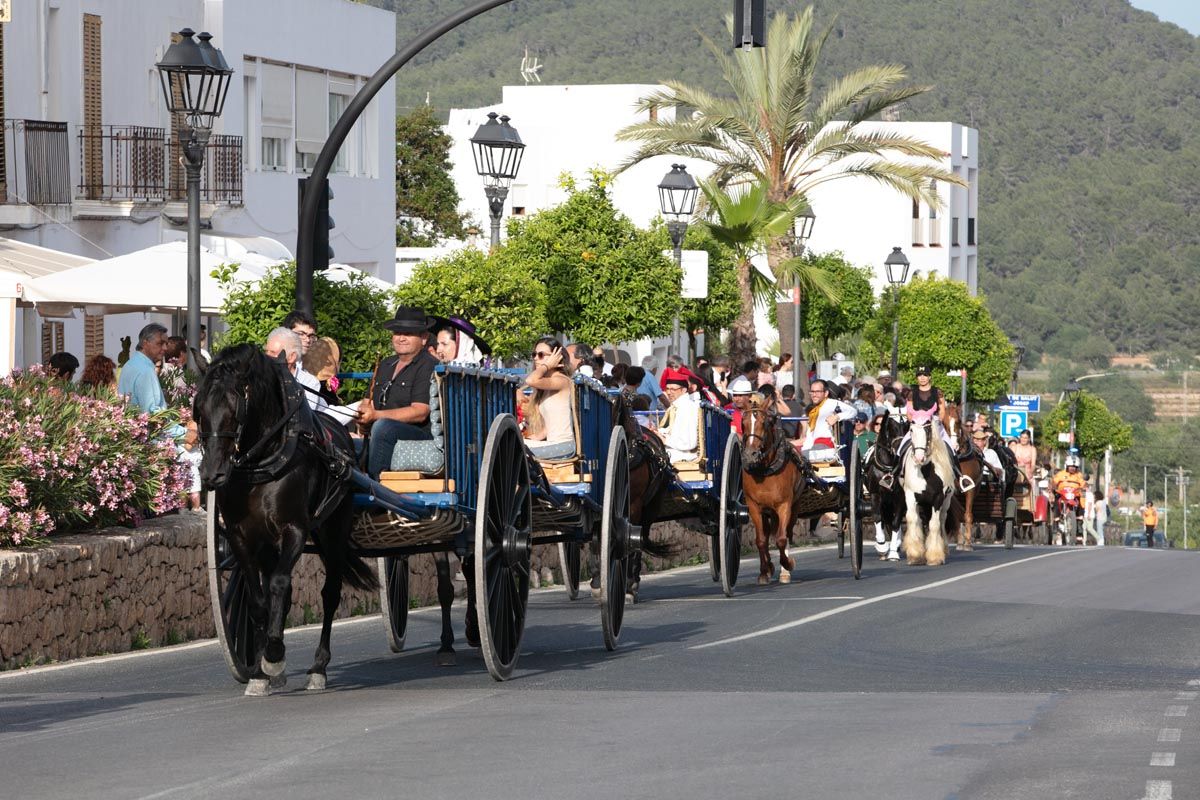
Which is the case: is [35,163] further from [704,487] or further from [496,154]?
[704,487]

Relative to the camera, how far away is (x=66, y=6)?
98.5 ft

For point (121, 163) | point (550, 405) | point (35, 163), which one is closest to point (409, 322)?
point (550, 405)

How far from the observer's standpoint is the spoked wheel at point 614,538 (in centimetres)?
1295

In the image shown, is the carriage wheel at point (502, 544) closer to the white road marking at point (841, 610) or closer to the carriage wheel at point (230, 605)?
the carriage wheel at point (230, 605)

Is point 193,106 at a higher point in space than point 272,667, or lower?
higher

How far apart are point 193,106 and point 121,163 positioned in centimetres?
1303

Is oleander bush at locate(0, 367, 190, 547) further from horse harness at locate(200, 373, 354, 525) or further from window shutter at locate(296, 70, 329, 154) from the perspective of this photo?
window shutter at locate(296, 70, 329, 154)

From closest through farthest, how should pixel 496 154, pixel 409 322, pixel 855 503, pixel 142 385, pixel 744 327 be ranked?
1. pixel 409 322
2. pixel 142 385
3. pixel 855 503
4. pixel 496 154
5. pixel 744 327

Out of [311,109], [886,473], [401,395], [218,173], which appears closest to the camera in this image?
[401,395]

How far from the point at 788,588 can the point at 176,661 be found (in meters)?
8.56

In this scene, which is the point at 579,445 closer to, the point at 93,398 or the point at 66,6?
the point at 93,398

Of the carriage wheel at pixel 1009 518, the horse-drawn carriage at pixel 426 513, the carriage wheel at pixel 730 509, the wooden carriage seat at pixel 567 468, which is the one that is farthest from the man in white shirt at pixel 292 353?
the carriage wheel at pixel 1009 518

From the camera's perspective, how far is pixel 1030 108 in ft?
482

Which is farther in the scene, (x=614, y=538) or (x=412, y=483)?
(x=614, y=538)
